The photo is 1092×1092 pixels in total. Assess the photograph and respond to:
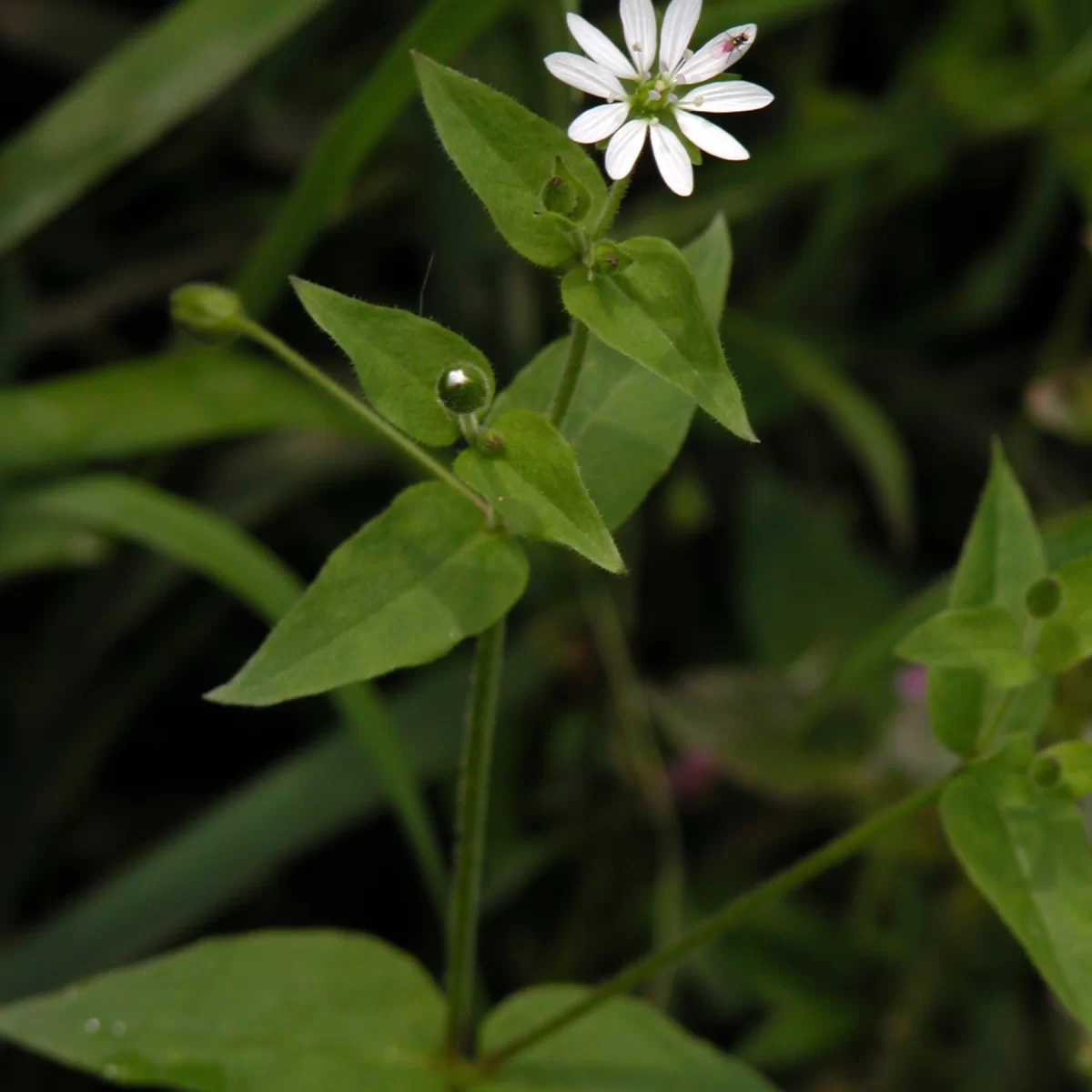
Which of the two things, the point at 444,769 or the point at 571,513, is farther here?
the point at 444,769

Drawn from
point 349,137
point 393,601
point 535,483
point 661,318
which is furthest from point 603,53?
point 349,137

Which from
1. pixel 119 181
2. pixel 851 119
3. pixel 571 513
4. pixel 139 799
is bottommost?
pixel 571 513

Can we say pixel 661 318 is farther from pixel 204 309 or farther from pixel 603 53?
pixel 204 309

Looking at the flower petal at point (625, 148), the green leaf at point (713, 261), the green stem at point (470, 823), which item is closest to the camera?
the flower petal at point (625, 148)

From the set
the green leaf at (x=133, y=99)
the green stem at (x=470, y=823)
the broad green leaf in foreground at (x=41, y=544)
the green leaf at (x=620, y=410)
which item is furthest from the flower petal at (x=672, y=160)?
the broad green leaf in foreground at (x=41, y=544)

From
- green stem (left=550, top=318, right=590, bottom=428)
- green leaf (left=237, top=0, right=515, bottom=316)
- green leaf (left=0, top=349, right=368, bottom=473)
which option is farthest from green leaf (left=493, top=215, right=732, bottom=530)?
green leaf (left=0, top=349, right=368, bottom=473)

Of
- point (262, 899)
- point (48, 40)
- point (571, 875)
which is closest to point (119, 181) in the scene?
point (48, 40)

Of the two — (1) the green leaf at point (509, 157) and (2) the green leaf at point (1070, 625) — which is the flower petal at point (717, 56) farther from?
(2) the green leaf at point (1070, 625)

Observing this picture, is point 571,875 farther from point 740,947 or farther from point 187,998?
point 187,998
